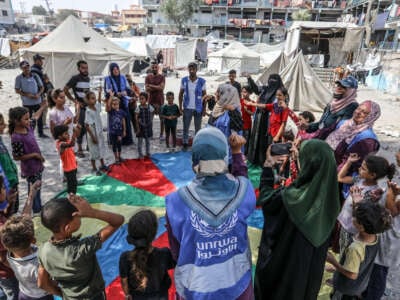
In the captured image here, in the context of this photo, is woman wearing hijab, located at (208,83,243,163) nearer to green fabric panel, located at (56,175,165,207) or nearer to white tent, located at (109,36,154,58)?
green fabric panel, located at (56,175,165,207)

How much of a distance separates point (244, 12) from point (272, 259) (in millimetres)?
54199

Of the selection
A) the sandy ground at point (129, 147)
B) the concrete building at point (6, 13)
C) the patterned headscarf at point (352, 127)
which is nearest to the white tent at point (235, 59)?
the sandy ground at point (129, 147)

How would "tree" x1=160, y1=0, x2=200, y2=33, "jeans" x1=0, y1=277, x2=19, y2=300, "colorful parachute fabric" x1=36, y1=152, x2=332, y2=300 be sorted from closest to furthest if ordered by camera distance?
1. "jeans" x1=0, y1=277, x2=19, y2=300
2. "colorful parachute fabric" x1=36, y1=152, x2=332, y2=300
3. "tree" x1=160, y1=0, x2=200, y2=33

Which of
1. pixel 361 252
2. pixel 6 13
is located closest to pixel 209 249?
pixel 361 252

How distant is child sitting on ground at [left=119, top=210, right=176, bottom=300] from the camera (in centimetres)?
184

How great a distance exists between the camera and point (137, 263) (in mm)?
1842

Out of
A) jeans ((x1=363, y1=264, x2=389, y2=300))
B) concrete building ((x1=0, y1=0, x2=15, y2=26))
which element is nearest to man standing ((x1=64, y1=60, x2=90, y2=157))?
jeans ((x1=363, y1=264, x2=389, y2=300))

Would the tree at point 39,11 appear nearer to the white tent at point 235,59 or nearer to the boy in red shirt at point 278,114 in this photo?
the white tent at point 235,59

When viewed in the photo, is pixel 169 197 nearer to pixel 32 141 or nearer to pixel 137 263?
pixel 137 263

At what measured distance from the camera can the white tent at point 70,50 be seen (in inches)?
352

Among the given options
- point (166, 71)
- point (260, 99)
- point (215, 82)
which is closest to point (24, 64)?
point (260, 99)

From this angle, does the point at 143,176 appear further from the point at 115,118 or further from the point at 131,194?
the point at 115,118

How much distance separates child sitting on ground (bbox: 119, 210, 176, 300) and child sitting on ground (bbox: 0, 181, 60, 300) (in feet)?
1.72

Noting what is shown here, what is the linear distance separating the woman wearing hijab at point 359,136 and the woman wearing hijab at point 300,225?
58.2 inches
